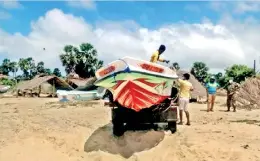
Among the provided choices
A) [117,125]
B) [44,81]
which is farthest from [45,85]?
[117,125]

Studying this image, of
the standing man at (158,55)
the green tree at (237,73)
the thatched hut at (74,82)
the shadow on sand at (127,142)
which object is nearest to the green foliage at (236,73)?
the green tree at (237,73)

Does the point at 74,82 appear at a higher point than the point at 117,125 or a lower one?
higher

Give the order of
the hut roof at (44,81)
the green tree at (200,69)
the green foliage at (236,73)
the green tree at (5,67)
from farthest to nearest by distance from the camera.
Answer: the green tree at (5,67) → the green tree at (200,69) → the green foliage at (236,73) → the hut roof at (44,81)

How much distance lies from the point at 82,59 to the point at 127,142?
44.6 meters

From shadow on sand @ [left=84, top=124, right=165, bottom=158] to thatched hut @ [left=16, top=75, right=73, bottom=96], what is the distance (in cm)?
3018

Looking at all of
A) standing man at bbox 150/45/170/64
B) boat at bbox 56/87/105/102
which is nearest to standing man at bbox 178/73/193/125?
standing man at bbox 150/45/170/64

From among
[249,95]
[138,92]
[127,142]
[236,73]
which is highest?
[236,73]

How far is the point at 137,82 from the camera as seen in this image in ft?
31.1

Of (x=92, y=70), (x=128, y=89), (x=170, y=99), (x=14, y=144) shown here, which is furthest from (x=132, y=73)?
(x=92, y=70)

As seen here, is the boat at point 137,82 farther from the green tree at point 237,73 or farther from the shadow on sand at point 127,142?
the green tree at point 237,73

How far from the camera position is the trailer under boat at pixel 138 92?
9.40 m

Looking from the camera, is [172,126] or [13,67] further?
[13,67]

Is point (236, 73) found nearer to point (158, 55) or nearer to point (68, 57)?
point (68, 57)

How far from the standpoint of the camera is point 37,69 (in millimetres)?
67188
